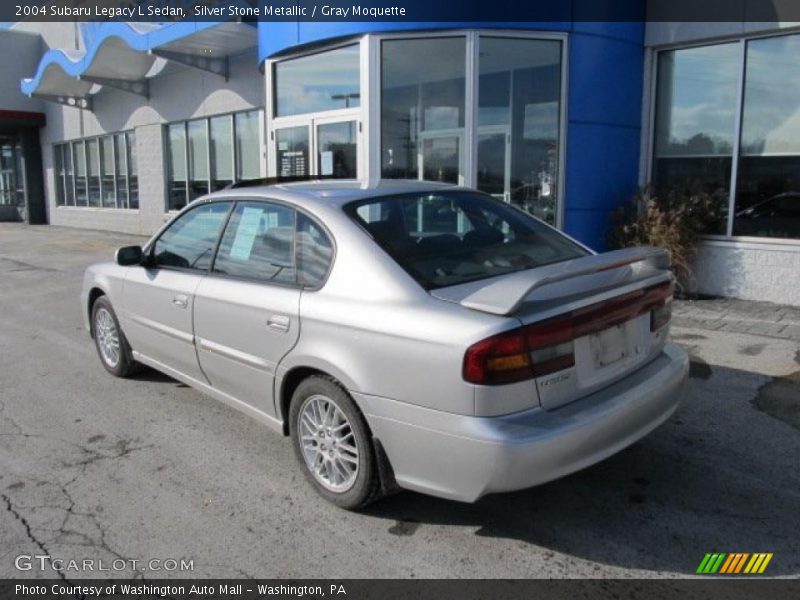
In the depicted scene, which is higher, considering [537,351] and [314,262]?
[314,262]

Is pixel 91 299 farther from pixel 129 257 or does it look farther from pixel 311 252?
pixel 311 252

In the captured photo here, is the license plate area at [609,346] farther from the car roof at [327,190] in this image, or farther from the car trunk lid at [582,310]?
the car roof at [327,190]

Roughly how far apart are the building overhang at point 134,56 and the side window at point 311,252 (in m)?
10.2

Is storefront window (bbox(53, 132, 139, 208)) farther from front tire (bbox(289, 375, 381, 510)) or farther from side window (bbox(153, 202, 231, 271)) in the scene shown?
front tire (bbox(289, 375, 381, 510))

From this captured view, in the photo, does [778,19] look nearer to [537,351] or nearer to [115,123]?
[537,351]

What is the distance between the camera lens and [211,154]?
15977 millimetres

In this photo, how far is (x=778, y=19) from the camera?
7.90 meters

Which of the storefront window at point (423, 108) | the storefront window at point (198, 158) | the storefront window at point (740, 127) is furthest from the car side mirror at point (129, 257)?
the storefront window at point (198, 158)

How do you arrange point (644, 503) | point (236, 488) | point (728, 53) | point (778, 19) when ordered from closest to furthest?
point (644, 503)
point (236, 488)
point (778, 19)
point (728, 53)

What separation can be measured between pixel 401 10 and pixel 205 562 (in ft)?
24.2

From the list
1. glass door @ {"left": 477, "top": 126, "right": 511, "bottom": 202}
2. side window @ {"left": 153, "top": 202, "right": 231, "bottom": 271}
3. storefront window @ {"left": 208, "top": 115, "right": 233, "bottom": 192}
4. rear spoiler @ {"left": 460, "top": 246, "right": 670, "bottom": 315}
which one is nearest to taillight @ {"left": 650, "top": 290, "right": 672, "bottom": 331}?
rear spoiler @ {"left": 460, "top": 246, "right": 670, "bottom": 315}

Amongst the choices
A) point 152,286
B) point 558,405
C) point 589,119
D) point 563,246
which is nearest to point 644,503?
point 558,405

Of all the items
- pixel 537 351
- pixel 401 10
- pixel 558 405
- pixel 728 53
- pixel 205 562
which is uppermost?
pixel 401 10

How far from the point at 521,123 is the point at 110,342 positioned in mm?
5986
